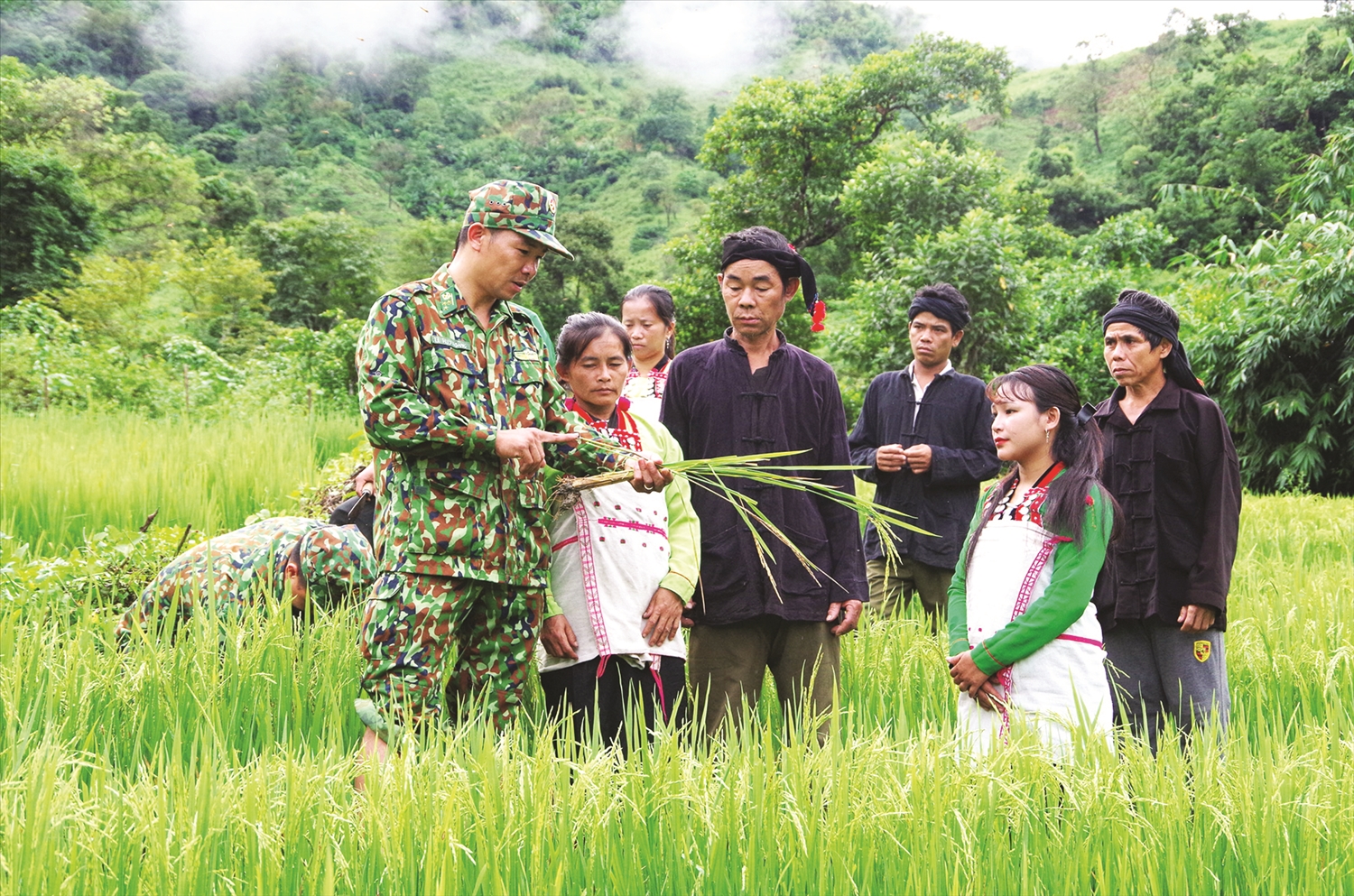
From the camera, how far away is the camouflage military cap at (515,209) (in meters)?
2.55

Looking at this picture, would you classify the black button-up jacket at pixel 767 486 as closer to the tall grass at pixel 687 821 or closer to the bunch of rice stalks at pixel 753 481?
the bunch of rice stalks at pixel 753 481

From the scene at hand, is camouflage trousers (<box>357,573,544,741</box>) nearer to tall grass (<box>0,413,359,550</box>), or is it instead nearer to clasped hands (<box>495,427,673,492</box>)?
clasped hands (<box>495,427,673,492</box>)

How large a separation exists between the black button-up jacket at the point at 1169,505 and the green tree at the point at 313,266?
30670 mm

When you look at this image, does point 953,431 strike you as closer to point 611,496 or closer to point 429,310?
point 611,496

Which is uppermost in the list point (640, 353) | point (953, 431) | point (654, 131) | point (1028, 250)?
point (654, 131)

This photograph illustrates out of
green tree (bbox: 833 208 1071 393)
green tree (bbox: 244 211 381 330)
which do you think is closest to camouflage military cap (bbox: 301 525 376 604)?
green tree (bbox: 833 208 1071 393)

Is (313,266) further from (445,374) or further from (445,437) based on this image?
(445,437)

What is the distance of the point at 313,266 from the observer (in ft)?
106

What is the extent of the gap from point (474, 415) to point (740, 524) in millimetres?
891

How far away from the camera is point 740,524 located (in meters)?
3.07

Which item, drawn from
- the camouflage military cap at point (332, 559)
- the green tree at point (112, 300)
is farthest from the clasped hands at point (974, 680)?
the green tree at point (112, 300)

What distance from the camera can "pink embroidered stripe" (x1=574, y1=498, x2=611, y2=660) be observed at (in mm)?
2752

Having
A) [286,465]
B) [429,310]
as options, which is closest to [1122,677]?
[429,310]

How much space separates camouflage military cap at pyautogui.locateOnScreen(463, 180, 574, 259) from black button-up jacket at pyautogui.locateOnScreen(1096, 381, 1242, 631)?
190cm
